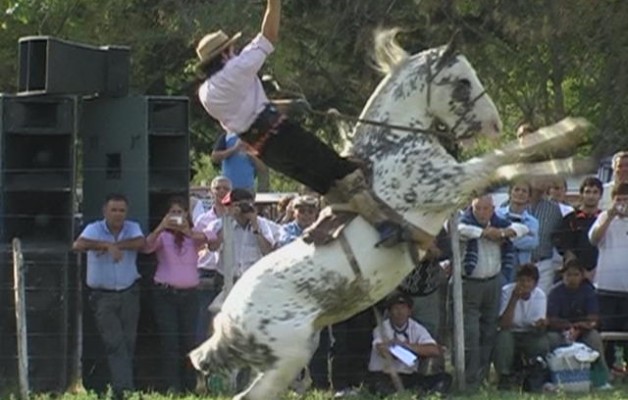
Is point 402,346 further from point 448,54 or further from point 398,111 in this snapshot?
point 448,54

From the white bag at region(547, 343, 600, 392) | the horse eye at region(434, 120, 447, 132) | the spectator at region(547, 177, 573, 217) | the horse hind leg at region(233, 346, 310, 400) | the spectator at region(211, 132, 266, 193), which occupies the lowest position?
the white bag at region(547, 343, 600, 392)

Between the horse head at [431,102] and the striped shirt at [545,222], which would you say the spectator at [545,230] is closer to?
the striped shirt at [545,222]

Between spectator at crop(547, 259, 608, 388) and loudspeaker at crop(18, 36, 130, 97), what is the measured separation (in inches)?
152

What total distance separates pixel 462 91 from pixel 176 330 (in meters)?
4.68

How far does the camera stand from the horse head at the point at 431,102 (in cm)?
901

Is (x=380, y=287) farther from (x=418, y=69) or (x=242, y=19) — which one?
(x=242, y=19)

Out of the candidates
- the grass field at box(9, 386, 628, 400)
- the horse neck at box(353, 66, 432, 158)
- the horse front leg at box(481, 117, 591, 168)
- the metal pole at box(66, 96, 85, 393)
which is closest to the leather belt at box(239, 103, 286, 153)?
the horse neck at box(353, 66, 432, 158)

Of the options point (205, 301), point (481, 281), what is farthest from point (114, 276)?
point (481, 281)

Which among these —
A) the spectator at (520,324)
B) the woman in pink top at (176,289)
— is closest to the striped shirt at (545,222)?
the spectator at (520,324)

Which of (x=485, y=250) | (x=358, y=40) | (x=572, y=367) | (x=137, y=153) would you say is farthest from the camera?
(x=358, y=40)

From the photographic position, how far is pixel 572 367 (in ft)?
43.0

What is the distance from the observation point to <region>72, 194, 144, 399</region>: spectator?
12664mm

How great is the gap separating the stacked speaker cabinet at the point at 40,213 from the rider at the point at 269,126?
4.39m

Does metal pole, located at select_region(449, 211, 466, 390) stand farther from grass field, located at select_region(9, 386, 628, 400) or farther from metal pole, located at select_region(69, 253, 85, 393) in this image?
metal pole, located at select_region(69, 253, 85, 393)
